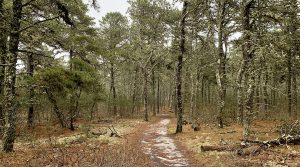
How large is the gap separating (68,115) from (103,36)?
18.6 metres

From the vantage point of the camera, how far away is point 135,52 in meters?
36.8

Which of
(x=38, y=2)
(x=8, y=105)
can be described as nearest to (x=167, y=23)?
(x=38, y=2)

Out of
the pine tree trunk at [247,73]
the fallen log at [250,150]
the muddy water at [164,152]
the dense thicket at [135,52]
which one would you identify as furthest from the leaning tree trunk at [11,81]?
the pine tree trunk at [247,73]

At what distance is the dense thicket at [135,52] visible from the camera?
13648mm

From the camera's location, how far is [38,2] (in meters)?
14.1

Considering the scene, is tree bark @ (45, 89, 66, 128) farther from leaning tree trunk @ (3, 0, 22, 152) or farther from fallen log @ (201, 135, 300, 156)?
fallen log @ (201, 135, 300, 156)

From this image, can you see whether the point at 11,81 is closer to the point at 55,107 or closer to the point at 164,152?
the point at 164,152

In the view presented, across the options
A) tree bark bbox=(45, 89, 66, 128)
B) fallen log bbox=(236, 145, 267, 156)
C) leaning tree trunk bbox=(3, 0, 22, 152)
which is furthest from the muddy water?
tree bark bbox=(45, 89, 66, 128)

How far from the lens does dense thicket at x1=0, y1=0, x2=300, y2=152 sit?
13648 mm

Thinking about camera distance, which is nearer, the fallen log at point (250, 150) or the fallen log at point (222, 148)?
the fallen log at point (250, 150)

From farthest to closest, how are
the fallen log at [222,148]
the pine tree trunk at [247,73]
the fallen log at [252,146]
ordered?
the pine tree trunk at [247,73]
the fallen log at [222,148]
the fallen log at [252,146]

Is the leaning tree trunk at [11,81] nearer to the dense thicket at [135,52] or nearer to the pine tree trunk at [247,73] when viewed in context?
the dense thicket at [135,52]

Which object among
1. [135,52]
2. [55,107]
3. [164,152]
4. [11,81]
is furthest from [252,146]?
[135,52]

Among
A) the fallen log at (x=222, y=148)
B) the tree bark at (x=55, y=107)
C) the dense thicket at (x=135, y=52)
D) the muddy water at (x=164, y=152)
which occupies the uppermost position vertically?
the dense thicket at (x=135, y=52)
